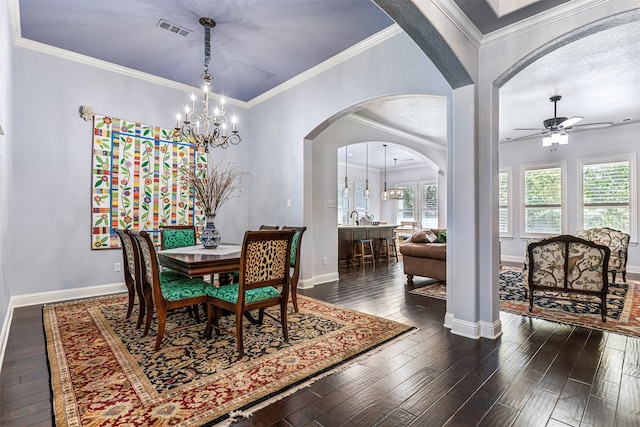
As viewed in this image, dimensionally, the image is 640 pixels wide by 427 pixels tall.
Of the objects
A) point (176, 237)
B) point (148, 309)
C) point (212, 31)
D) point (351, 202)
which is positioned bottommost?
point (148, 309)

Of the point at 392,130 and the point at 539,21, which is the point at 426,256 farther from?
the point at 539,21

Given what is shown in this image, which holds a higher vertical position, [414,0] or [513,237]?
[414,0]

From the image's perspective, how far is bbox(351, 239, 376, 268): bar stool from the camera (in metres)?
6.81

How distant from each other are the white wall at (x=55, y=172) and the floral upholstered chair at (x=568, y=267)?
209 inches

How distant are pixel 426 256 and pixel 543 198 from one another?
14.2 feet

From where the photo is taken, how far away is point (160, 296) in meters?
2.41

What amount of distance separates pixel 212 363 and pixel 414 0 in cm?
286

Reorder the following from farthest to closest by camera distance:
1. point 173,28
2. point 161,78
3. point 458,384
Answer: point 161,78 → point 173,28 → point 458,384

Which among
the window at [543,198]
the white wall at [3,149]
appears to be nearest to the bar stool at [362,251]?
the window at [543,198]

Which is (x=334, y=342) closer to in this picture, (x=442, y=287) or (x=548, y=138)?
(x=442, y=287)

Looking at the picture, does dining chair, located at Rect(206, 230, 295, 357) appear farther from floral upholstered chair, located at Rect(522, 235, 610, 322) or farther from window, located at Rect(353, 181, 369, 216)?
window, located at Rect(353, 181, 369, 216)

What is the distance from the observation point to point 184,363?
7.26 ft

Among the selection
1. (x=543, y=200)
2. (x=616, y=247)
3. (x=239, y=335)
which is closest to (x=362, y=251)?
(x=616, y=247)

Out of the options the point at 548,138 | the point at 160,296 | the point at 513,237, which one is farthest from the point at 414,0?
the point at 513,237
